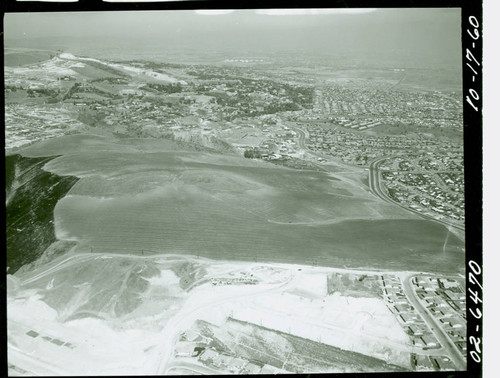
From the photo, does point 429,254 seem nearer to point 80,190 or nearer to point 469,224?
point 469,224

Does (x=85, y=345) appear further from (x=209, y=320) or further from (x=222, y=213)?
(x=222, y=213)

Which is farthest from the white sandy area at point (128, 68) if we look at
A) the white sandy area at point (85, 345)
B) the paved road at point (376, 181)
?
the white sandy area at point (85, 345)

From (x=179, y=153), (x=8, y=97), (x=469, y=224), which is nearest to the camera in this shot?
(x=469, y=224)

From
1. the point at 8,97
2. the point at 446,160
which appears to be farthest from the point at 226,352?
the point at 8,97

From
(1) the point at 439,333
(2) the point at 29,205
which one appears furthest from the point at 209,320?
(2) the point at 29,205

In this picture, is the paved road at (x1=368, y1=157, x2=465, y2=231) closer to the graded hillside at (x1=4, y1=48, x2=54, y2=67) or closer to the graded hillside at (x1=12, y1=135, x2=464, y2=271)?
the graded hillside at (x1=12, y1=135, x2=464, y2=271)

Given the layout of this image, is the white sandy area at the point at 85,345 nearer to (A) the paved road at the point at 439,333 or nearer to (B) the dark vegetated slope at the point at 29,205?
(B) the dark vegetated slope at the point at 29,205
